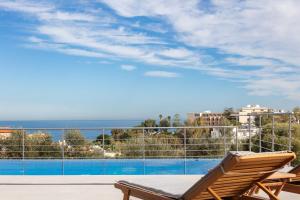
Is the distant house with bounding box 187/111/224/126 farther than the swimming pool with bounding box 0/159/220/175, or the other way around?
the distant house with bounding box 187/111/224/126

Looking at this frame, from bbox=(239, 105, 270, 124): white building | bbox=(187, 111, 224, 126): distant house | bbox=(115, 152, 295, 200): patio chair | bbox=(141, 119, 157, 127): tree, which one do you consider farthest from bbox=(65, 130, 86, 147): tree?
bbox=(115, 152, 295, 200): patio chair

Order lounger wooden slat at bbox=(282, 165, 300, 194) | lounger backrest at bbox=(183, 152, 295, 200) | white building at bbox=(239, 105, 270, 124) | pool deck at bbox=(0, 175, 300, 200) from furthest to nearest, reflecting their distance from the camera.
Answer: white building at bbox=(239, 105, 270, 124) → pool deck at bbox=(0, 175, 300, 200) → lounger wooden slat at bbox=(282, 165, 300, 194) → lounger backrest at bbox=(183, 152, 295, 200)

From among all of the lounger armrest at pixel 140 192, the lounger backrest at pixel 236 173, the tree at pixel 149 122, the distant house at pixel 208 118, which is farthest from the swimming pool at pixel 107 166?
the tree at pixel 149 122

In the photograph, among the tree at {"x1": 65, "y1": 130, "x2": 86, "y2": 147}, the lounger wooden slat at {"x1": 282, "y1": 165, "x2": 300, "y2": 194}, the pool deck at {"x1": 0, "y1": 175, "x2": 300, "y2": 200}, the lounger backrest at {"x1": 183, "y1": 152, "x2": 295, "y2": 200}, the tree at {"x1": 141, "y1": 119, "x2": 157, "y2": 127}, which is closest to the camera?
the lounger backrest at {"x1": 183, "y1": 152, "x2": 295, "y2": 200}

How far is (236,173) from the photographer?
3.09 meters

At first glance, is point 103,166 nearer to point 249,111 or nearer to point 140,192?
point 140,192

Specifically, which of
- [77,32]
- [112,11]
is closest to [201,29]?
[112,11]

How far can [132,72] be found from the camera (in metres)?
24.6

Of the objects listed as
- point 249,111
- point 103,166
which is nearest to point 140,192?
point 103,166

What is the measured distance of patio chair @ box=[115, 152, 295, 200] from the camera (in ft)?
9.62

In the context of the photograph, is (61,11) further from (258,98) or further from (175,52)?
(258,98)

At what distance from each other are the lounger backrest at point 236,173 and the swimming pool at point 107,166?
5.79 m

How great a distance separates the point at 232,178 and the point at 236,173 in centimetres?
10

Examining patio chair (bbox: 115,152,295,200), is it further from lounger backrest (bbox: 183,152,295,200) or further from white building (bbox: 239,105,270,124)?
white building (bbox: 239,105,270,124)
